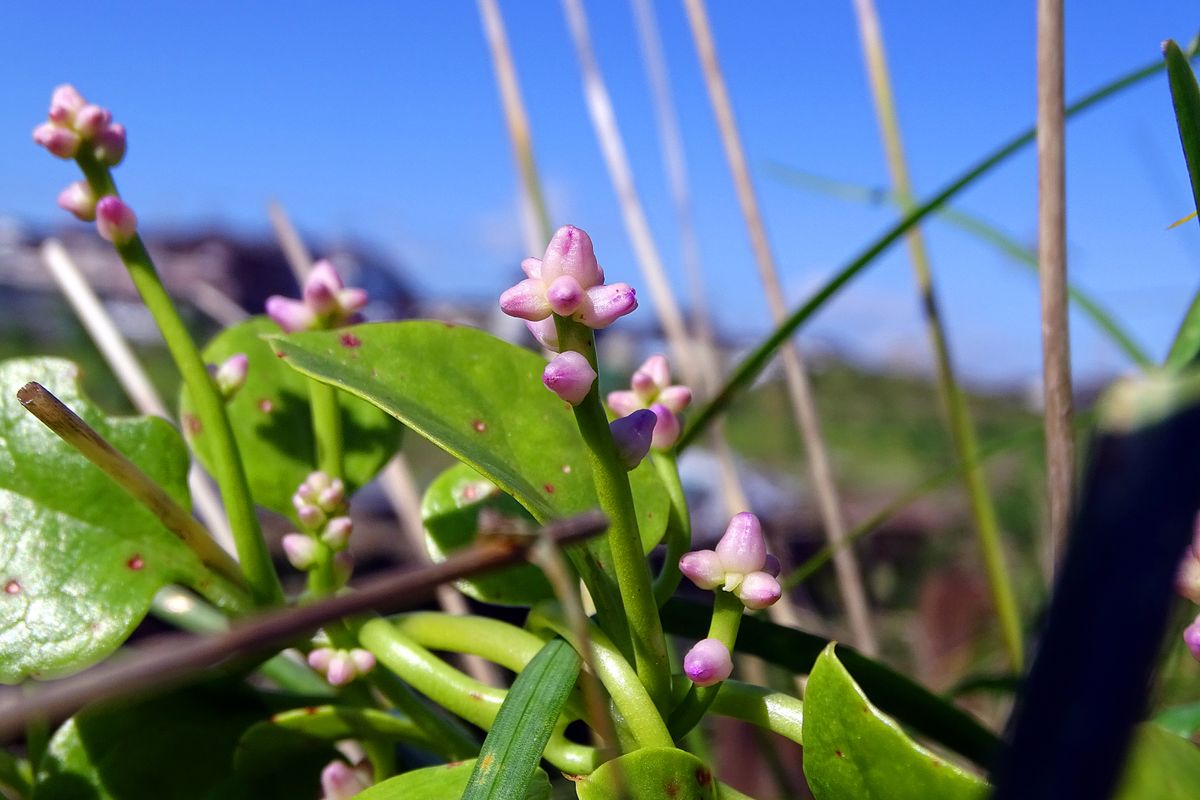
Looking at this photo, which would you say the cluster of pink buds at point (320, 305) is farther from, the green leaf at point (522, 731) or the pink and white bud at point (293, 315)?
the green leaf at point (522, 731)

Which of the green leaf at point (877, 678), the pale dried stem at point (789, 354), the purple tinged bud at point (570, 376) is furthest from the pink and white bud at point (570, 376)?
the pale dried stem at point (789, 354)

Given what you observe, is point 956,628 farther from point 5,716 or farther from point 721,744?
point 5,716

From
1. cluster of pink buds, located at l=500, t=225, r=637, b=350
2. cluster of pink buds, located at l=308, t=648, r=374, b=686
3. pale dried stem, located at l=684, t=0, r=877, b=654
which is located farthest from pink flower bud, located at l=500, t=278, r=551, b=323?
pale dried stem, located at l=684, t=0, r=877, b=654

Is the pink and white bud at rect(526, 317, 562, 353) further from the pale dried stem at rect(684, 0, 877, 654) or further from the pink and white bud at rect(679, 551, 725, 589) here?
the pale dried stem at rect(684, 0, 877, 654)

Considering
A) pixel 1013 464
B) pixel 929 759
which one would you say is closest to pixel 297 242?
pixel 929 759

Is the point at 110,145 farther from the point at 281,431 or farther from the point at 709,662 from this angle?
the point at 709,662
